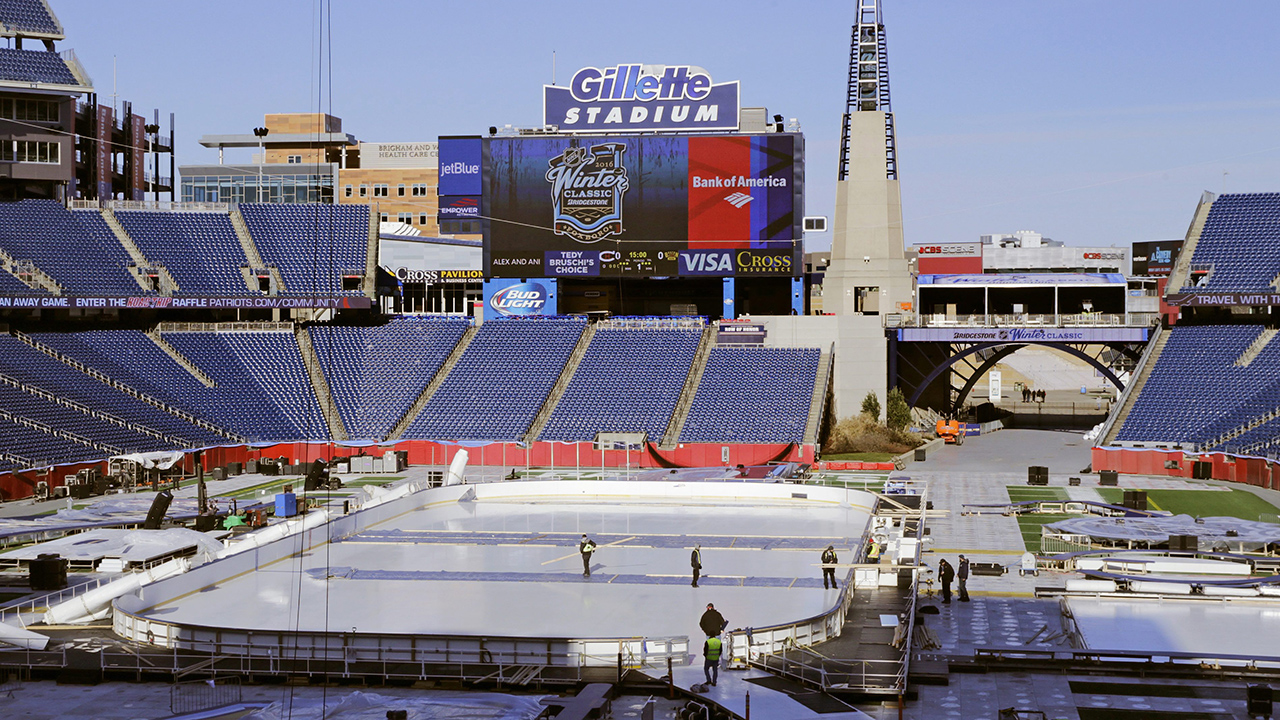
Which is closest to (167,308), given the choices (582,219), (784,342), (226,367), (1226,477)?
(226,367)

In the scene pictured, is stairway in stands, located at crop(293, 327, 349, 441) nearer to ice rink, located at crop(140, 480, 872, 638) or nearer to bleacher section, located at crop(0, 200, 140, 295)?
bleacher section, located at crop(0, 200, 140, 295)

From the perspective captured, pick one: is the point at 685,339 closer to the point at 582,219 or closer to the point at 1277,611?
the point at 582,219

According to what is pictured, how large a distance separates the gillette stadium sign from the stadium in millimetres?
155

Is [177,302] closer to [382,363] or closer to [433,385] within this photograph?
[382,363]

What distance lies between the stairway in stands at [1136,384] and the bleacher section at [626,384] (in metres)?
19.8

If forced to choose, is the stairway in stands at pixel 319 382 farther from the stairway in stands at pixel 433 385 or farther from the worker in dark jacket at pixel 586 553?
the worker in dark jacket at pixel 586 553

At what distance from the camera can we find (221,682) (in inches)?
946

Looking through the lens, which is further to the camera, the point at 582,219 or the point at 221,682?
the point at 582,219

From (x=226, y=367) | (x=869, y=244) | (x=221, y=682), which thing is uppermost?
(x=869, y=244)

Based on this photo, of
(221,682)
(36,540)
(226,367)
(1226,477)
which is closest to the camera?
(221,682)

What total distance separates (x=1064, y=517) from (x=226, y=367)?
135ft

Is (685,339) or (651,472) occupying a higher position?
(685,339)

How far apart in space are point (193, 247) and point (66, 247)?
256 inches

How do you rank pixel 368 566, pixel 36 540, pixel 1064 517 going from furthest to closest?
pixel 1064 517 → pixel 36 540 → pixel 368 566
